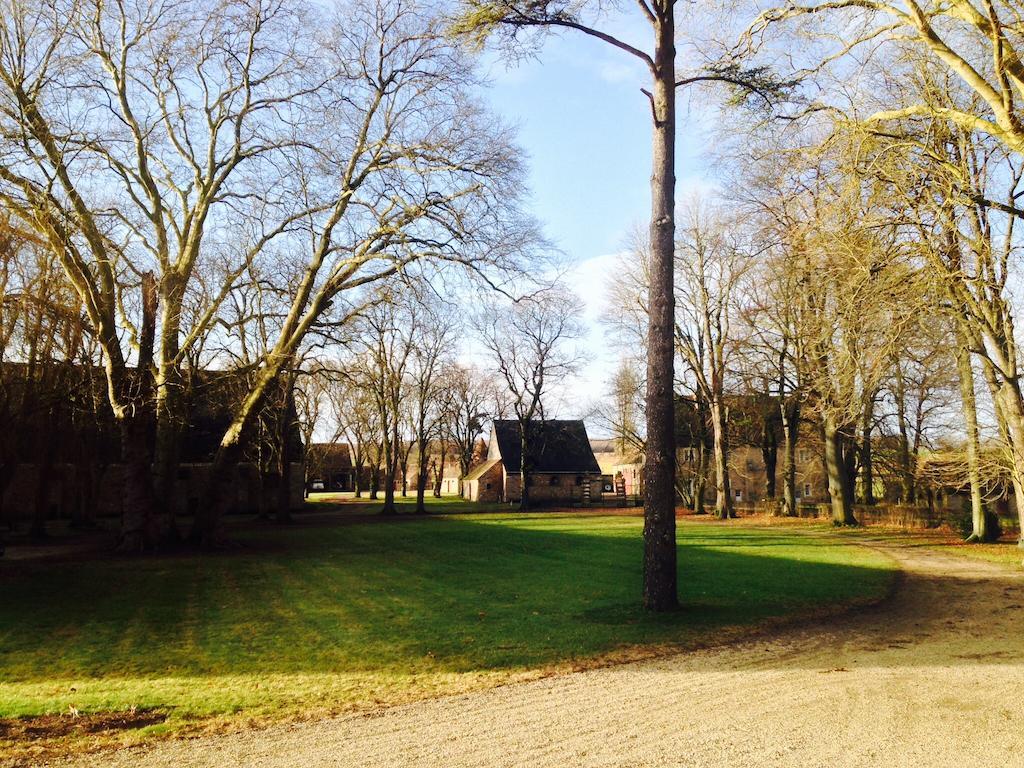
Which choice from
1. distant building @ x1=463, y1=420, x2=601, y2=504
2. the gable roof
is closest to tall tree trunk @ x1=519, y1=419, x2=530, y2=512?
distant building @ x1=463, y1=420, x2=601, y2=504

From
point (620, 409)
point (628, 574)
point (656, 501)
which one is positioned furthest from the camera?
point (620, 409)

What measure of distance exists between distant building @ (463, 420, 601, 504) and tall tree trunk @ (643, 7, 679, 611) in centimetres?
4154

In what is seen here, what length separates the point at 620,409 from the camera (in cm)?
4281

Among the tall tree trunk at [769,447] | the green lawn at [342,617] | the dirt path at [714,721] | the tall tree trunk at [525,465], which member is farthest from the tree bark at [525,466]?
the dirt path at [714,721]

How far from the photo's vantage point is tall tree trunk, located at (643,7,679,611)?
9.80 metres

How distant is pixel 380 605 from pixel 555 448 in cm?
4545

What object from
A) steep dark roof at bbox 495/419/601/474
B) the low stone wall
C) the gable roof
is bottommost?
the low stone wall

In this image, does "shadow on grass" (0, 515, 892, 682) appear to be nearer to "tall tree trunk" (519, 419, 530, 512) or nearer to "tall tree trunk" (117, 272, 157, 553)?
"tall tree trunk" (117, 272, 157, 553)

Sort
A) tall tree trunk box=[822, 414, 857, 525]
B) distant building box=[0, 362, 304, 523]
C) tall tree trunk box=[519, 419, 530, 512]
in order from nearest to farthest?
distant building box=[0, 362, 304, 523] → tall tree trunk box=[822, 414, 857, 525] → tall tree trunk box=[519, 419, 530, 512]

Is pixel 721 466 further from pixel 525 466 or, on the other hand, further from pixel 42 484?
pixel 42 484

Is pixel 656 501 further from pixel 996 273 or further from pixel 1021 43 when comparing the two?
pixel 996 273

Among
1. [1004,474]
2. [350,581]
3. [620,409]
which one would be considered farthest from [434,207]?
[620,409]

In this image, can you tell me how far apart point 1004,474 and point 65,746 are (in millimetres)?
20668

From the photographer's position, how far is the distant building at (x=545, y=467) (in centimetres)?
5441
